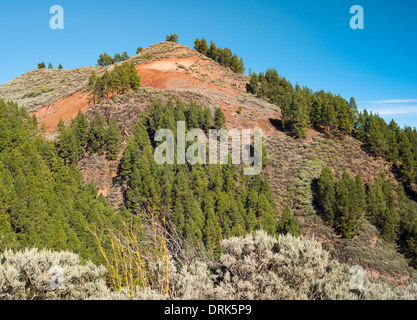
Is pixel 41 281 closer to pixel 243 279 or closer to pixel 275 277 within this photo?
pixel 243 279

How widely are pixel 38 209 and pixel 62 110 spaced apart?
4128 centimetres

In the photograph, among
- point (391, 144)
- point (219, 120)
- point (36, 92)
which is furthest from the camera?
point (36, 92)

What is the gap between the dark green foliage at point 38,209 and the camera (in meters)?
15.3

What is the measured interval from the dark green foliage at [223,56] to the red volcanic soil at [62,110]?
39172 millimetres

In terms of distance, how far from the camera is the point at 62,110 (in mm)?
51625

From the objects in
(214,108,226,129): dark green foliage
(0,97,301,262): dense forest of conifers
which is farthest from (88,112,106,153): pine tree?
(214,108,226,129): dark green foliage

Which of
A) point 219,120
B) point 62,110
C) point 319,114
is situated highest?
point 62,110

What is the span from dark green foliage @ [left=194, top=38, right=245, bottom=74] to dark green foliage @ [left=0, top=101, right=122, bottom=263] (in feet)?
201

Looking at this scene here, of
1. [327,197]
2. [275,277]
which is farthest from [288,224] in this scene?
[275,277]

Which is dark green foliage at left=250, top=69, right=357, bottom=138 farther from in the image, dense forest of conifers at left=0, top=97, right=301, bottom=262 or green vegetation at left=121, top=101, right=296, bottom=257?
green vegetation at left=121, top=101, right=296, bottom=257

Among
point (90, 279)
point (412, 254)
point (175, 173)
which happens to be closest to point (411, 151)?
point (412, 254)

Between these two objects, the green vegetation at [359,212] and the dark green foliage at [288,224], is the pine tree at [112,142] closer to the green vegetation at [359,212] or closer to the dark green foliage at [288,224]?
the dark green foliage at [288,224]

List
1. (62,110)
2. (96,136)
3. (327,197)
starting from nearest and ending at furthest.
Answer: (327,197)
(96,136)
(62,110)
